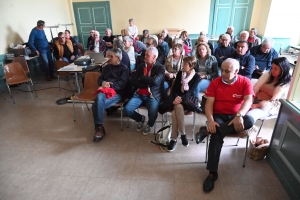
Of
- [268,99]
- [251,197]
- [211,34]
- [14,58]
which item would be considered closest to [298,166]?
[251,197]

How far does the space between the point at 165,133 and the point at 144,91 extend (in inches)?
25.4

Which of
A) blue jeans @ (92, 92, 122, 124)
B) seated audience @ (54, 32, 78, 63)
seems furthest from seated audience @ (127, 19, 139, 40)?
blue jeans @ (92, 92, 122, 124)

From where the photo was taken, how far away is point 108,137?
8.80 feet

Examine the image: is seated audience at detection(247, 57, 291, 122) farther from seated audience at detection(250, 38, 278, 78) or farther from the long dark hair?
seated audience at detection(250, 38, 278, 78)

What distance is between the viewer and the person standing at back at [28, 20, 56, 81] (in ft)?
15.6

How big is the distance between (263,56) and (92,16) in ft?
19.8

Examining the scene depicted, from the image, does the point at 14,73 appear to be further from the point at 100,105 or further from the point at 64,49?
the point at 100,105

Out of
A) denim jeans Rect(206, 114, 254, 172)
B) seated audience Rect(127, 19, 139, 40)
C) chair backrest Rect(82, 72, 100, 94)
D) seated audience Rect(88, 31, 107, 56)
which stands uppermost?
seated audience Rect(127, 19, 139, 40)

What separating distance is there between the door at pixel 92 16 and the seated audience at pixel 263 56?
541 centimetres

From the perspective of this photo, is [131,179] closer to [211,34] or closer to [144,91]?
[144,91]

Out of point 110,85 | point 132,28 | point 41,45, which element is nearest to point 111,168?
point 110,85

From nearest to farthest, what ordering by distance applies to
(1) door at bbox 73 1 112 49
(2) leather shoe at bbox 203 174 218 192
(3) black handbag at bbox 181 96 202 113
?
(2) leather shoe at bbox 203 174 218 192 → (3) black handbag at bbox 181 96 202 113 → (1) door at bbox 73 1 112 49

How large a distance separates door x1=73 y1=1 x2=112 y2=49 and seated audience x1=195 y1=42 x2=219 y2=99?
16.6ft

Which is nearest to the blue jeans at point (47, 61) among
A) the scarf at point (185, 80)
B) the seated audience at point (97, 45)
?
the seated audience at point (97, 45)
